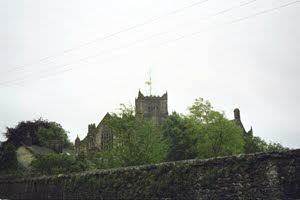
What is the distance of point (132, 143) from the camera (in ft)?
103

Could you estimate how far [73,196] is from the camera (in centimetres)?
1816

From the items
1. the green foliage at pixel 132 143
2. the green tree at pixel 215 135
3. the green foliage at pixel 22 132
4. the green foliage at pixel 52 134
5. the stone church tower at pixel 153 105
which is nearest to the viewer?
the green foliage at pixel 132 143

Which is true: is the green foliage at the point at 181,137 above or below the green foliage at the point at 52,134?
below

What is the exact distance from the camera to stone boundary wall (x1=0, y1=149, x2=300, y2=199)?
1059cm

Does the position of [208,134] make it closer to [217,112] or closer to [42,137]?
[217,112]

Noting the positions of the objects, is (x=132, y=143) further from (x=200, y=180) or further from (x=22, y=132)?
(x=22, y=132)

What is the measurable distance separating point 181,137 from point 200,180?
33.6 meters

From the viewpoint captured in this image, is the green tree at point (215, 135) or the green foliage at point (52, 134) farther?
the green foliage at point (52, 134)

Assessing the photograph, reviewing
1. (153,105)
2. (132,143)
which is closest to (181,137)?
(132,143)

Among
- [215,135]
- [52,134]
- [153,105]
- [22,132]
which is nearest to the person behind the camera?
[215,135]

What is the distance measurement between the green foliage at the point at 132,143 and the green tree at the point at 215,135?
36.4 feet

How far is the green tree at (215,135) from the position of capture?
43.8 m

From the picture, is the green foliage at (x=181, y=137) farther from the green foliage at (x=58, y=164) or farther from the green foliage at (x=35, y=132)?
the green foliage at (x=35, y=132)

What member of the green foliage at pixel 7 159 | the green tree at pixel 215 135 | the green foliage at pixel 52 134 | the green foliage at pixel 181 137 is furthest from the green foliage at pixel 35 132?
the green tree at pixel 215 135
